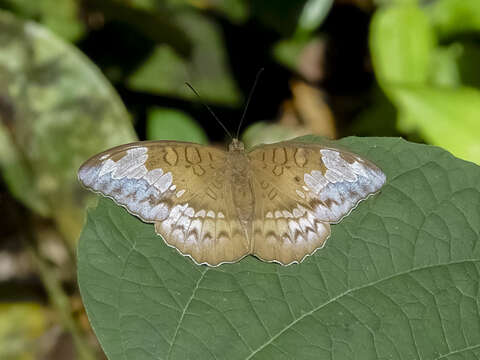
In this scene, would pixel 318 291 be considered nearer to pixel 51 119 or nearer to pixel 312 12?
pixel 51 119

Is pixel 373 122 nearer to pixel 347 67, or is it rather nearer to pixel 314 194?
pixel 347 67

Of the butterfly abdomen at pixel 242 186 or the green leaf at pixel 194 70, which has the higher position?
the butterfly abdomen at pixel 242 186

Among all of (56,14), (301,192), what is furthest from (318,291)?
(56,14)

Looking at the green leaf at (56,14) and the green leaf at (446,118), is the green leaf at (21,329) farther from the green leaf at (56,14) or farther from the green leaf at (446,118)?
the green leaf at (446,118)

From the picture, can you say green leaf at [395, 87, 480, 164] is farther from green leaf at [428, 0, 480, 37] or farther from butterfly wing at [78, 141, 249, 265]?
butterfly wing at [78, 141, 249, 265]

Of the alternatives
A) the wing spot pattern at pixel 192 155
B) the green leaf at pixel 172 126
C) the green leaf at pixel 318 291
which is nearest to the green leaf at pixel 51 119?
the green leaf at pixel 172 126

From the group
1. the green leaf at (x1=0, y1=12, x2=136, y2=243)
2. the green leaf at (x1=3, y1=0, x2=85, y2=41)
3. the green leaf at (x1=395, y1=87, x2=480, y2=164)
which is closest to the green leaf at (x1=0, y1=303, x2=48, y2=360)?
the green leaf at (x1=0, y1=12, x2=136, y2=243)

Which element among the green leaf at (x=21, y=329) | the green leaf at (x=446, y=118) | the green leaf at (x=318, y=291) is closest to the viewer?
the green leaf at (x=318, y=291)
